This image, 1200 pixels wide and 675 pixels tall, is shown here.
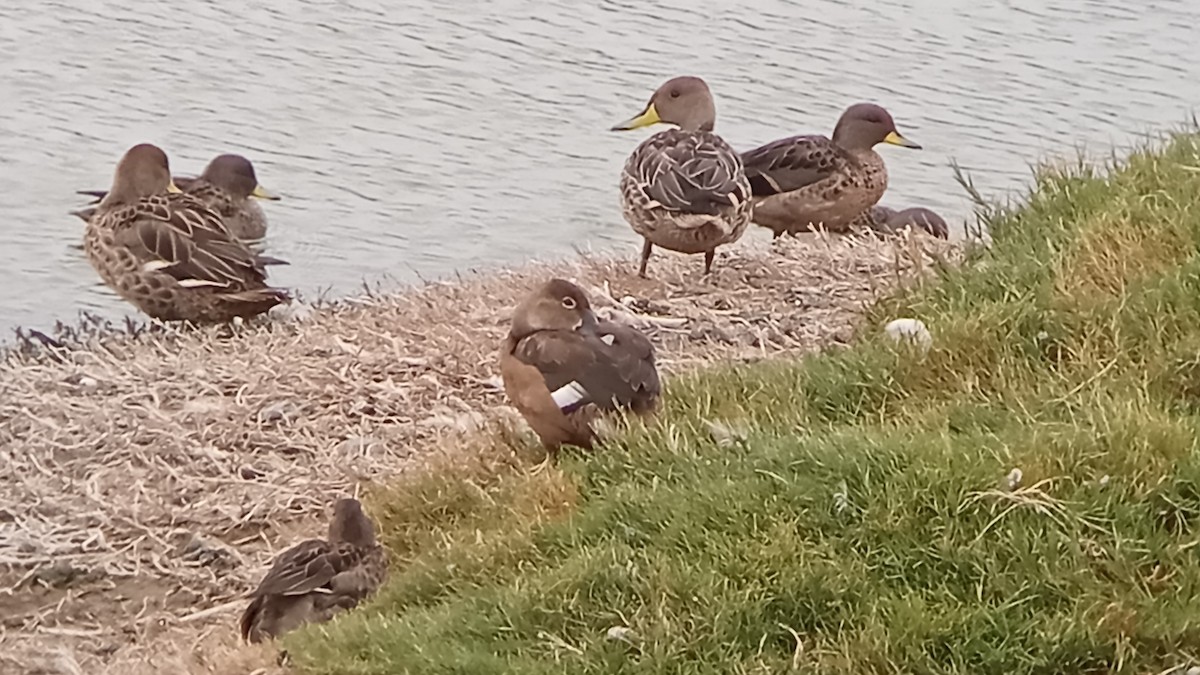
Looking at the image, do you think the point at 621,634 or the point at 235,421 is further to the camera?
the point at 235,421

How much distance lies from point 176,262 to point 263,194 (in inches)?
75.2

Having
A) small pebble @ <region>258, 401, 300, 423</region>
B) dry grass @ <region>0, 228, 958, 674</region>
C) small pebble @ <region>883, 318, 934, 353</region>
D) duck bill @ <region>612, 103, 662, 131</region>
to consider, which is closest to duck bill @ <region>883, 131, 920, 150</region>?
duck bill @ <region>612, 103, 662, 131</region>

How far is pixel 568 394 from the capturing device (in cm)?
499

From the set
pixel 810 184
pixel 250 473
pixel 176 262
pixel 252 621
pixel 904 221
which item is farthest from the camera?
pixel 810 184

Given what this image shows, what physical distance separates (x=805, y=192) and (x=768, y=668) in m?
6.06

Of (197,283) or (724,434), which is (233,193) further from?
(724,434)

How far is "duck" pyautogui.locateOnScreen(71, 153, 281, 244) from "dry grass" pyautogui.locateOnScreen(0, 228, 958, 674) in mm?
1670

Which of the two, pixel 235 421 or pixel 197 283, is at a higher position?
pixel 235 421

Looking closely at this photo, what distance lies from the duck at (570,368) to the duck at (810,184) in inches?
161

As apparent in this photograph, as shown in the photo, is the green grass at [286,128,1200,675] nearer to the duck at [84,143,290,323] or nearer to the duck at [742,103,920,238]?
the duck at [84,143,290,323]

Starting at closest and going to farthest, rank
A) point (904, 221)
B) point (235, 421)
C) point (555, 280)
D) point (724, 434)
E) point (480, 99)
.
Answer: point (724, 434) < point (555, 280) < point (235, 421) < point (904, 221) < point (480, 99)

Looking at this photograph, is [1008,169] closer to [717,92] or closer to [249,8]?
[717,92]

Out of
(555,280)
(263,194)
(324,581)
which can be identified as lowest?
(263,194)

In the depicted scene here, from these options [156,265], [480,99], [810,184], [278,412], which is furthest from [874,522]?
[480,99]
